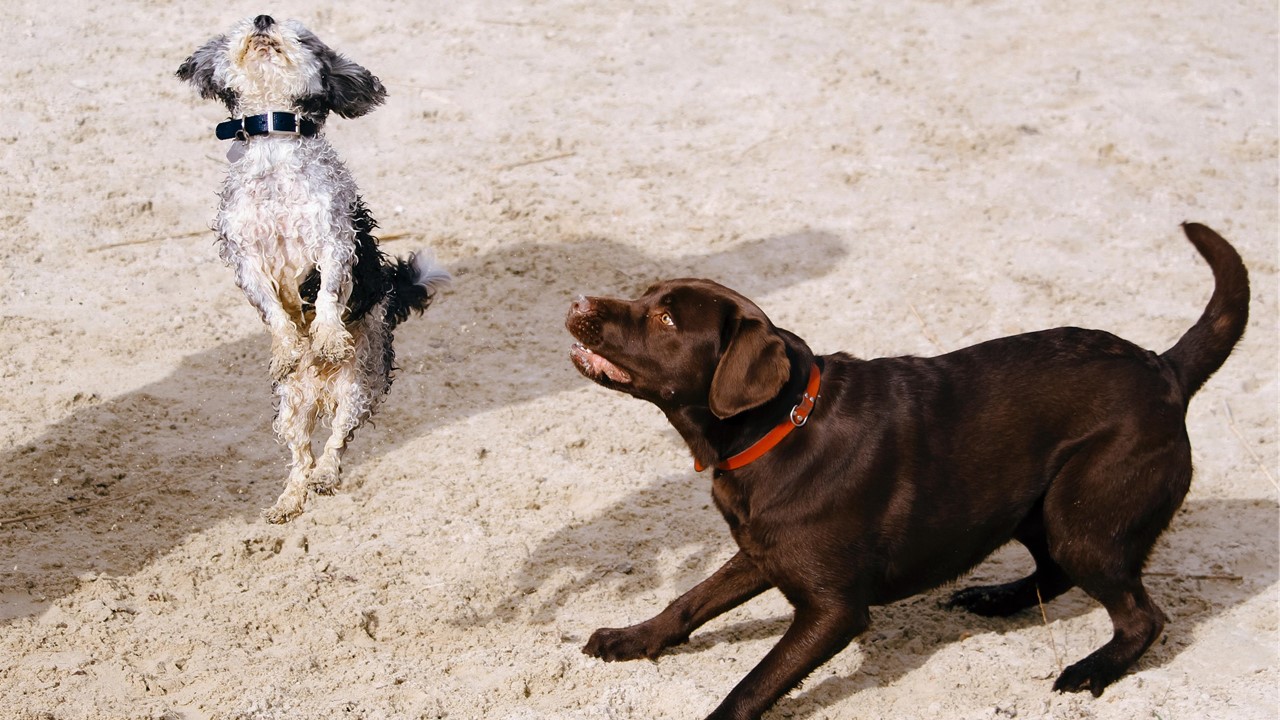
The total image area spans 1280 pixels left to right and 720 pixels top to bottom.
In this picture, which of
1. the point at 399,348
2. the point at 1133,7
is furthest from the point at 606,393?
the point at 1133,7

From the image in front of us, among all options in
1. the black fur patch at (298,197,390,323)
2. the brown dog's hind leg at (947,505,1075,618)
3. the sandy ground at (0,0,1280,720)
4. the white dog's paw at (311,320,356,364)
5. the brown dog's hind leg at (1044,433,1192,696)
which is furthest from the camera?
the brown dog's hind leg at (947,505,1075,618)

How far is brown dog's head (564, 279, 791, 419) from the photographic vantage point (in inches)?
179

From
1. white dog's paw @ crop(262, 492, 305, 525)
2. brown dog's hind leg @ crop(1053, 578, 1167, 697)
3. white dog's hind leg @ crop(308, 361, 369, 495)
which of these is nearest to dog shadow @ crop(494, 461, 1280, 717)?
brown dog's hind leg @ crop(1053, 578, 1167, 697)

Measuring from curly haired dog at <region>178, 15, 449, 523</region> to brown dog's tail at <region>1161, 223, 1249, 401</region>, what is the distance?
10.1ft

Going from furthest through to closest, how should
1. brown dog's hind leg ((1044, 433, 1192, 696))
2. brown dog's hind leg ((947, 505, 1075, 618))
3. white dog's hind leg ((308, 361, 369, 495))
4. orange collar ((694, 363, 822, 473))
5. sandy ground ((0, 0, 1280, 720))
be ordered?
1. brown dog's hind leg ((947, 505, 1075, 618))
2. sandy ground ((0, 0, 1280, 720))
3. brown dog's hind leg ((1044, 433, 1192, 696))
4. orange collar ((694, 363, 822, 473))
5. white dog's hind leg ((308, 361, 369, 495))

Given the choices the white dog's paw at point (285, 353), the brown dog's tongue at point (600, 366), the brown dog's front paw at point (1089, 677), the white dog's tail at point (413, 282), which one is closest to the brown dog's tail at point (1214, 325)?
the brown dog's front paw at point (1089, 677)

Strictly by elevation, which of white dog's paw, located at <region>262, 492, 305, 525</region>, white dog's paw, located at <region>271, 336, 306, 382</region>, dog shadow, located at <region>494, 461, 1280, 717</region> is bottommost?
dog shadow, located at <region>494, 461, 1280, 717</region>

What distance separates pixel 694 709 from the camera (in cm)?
504

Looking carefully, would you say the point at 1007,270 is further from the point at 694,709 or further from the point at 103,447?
the point at 103,447

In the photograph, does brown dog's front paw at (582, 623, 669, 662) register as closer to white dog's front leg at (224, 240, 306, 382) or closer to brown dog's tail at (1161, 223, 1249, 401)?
white dog's front leg at (224, 240, 306, 382)

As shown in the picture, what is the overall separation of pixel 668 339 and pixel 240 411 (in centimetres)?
308

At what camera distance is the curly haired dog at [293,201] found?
155 inches

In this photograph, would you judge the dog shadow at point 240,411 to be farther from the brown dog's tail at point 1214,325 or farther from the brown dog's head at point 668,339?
the brown dog's tail at point 1214,325

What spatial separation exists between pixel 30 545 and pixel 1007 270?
5.66 metres
